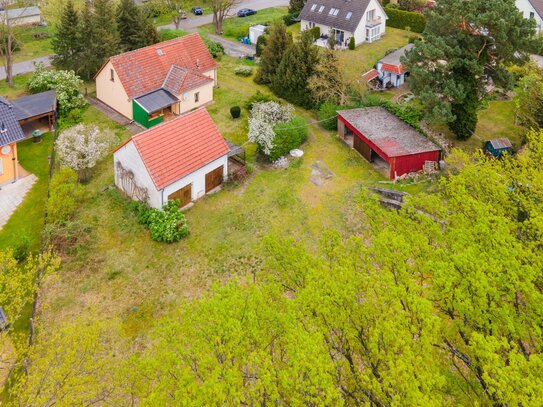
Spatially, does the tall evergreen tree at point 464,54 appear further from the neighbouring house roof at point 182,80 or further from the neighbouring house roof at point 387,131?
the neighbouring house roof at point 182,80

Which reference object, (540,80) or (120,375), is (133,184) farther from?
(540,80)

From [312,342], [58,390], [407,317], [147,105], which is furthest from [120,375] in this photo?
[147,105]

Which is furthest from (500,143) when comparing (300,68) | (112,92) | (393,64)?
(112,92)

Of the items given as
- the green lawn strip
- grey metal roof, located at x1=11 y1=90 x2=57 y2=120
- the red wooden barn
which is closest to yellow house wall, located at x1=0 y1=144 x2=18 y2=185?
the green lawn strip

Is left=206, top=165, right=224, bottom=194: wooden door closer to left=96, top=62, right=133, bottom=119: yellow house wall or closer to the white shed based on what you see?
left=96, top=62, right=133, bottom=119: yellow house wall

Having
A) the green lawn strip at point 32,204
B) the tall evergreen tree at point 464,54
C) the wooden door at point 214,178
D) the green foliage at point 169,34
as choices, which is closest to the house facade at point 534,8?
the tall evergreen tree at point 464,54

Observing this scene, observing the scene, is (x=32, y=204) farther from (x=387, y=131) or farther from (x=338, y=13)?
(x=338, y=13)
